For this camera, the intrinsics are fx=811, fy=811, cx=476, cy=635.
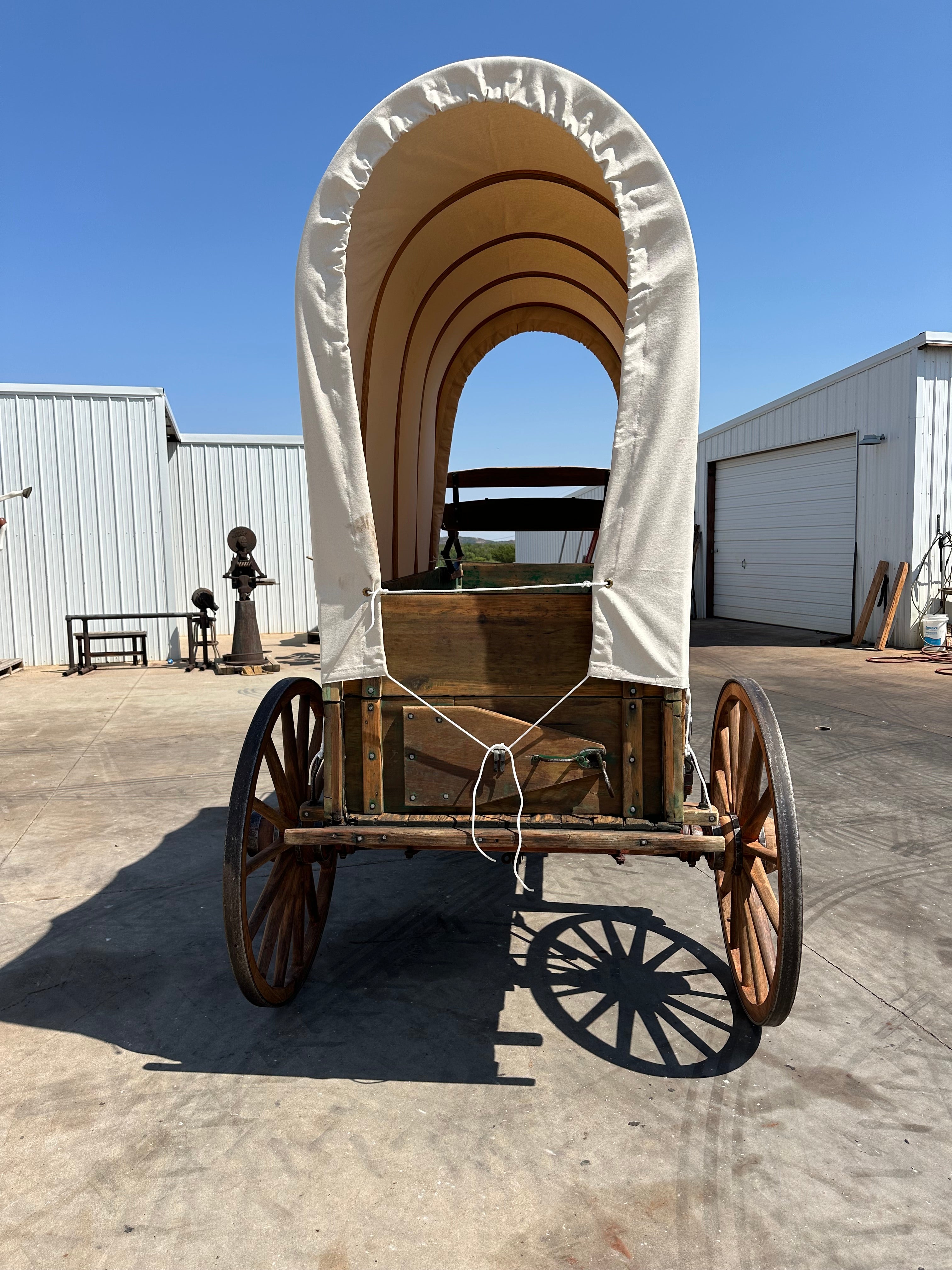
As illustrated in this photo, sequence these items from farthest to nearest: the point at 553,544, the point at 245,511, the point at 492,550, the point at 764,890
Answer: the point at 492,550, the point at 553,544, the point at 245,511, the point at 764,890

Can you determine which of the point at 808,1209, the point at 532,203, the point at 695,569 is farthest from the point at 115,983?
the point at 695,569

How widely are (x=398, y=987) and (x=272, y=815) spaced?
2.58 ft

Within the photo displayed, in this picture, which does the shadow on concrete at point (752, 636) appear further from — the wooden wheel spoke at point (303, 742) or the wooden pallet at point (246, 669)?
the wooden wheel spoke at point (303, 742)

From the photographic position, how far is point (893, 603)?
11625 mm

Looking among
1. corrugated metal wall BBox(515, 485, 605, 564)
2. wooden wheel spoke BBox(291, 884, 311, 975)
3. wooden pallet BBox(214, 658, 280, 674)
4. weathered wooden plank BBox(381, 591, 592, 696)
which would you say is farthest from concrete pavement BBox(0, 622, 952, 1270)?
corrugated metal wall BBox(515, 485, 605, 564)

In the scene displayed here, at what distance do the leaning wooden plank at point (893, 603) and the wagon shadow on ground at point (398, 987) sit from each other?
973cm

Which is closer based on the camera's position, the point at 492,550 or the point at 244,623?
the point at 244,623

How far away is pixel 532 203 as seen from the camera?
11.5 feet

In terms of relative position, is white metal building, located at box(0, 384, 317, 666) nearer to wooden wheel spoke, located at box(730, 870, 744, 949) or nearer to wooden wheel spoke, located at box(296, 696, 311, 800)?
wooden wheel spoke, located at box(296, 696, 311, 800)

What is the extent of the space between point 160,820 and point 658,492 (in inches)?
148

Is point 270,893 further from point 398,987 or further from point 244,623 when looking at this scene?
point 244,623

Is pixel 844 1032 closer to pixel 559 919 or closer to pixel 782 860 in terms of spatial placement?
pixel 782 860

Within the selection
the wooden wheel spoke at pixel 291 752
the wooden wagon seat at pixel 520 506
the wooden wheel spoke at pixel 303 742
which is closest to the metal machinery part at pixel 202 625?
the wooden wagon seat at pixel 520 506

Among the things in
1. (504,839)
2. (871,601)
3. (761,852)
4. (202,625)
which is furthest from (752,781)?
(871,601)
